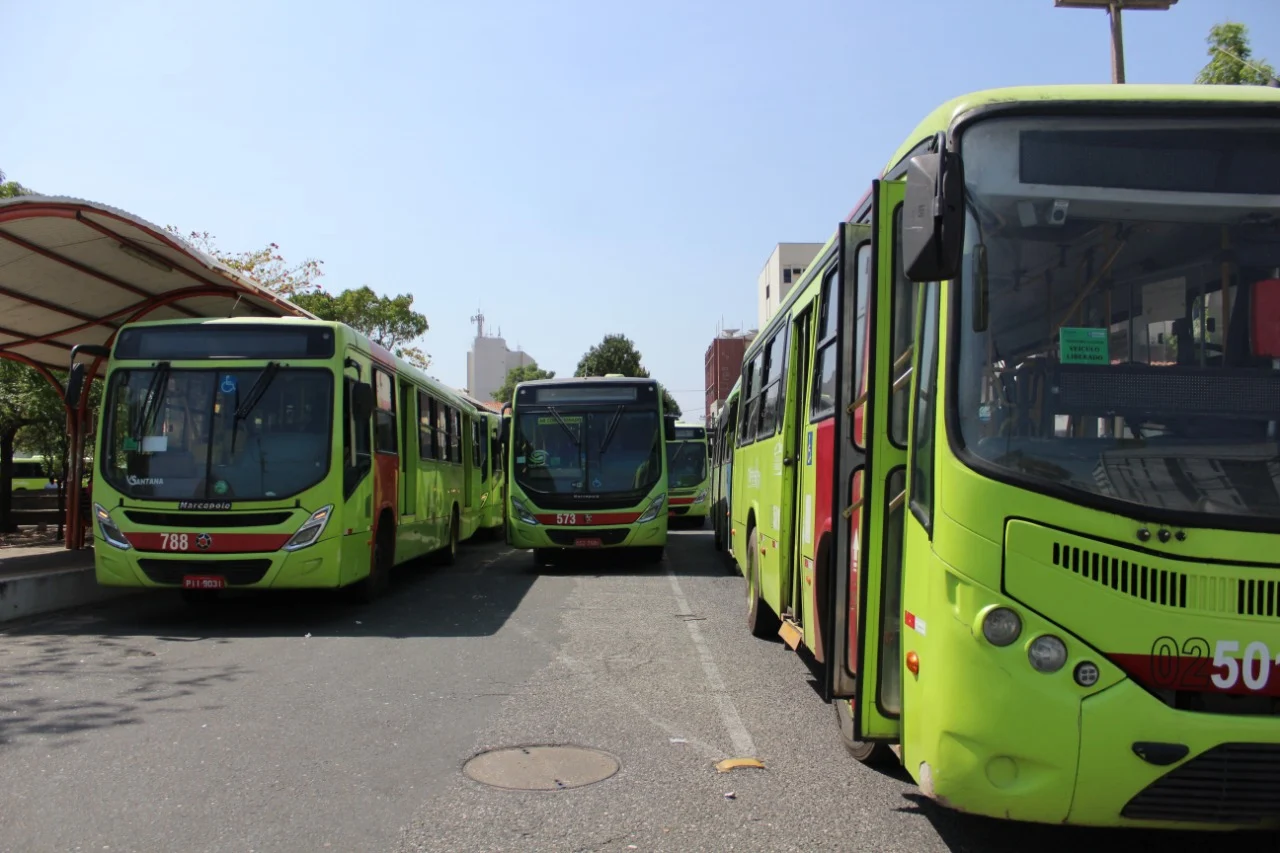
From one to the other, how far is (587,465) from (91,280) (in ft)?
23.9

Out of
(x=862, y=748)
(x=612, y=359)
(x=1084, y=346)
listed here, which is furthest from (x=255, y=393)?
(x=612, y=359)

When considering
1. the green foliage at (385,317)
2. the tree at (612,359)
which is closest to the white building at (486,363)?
the tree at (612,359)

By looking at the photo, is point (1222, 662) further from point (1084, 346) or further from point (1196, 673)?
point (1084, 346)

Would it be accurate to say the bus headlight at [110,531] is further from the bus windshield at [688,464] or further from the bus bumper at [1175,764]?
the bus windshield at [688,464]

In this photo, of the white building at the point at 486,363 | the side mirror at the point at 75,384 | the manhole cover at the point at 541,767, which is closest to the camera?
the manhole cover at the point at 541,767

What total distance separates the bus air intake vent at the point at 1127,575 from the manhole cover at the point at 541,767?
112 inches

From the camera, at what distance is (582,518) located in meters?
16.5

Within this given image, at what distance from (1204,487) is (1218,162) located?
131cm

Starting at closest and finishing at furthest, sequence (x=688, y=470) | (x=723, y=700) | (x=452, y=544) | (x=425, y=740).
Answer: (x=425, y=740), (x=723, y=700), (x=452, y=544), (x=688, y=470)

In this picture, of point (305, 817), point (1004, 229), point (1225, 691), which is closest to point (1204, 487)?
point (1225, 691)

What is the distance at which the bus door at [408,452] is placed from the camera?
14.2m

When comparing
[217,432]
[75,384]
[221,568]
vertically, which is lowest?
[221,568]

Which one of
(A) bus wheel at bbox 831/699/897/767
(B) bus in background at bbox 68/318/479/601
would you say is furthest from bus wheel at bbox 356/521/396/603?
(A) bus wheel at bbox 831/699/897/767

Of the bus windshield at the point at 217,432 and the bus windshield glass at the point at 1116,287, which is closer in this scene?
the bus windshield glass at the point at 1116,287
